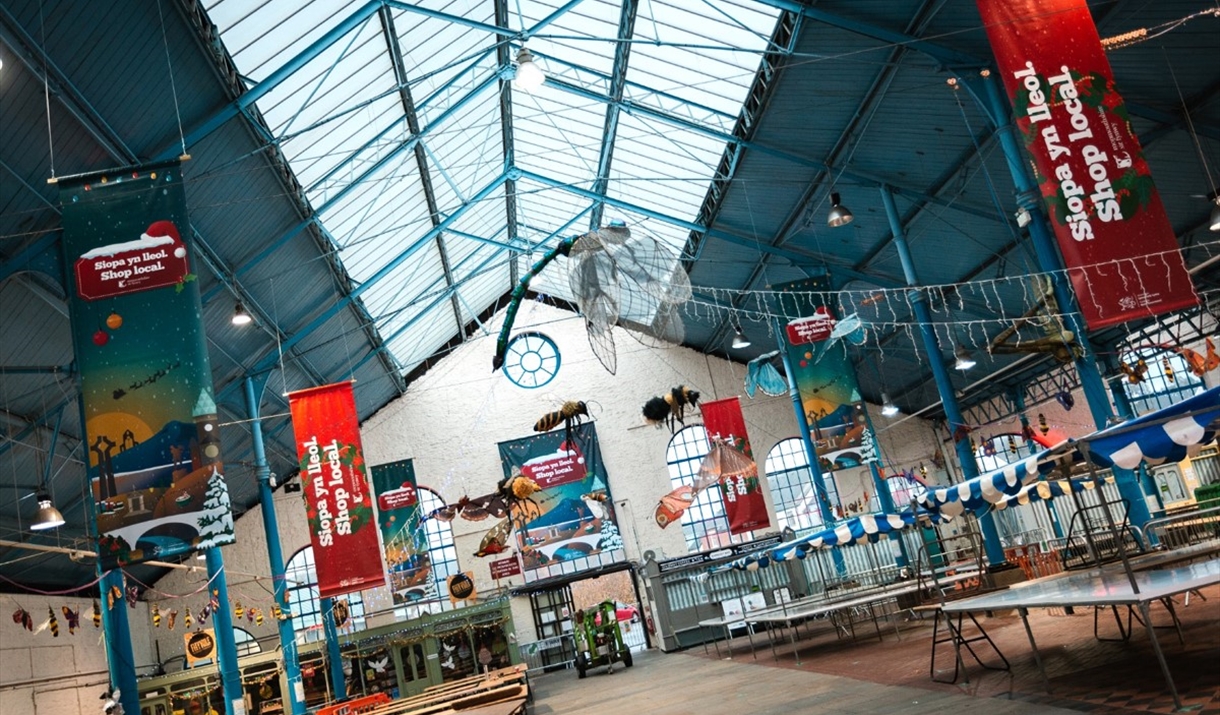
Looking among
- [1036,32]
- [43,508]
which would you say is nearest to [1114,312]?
[1036,32]

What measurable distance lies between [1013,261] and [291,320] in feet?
46.3

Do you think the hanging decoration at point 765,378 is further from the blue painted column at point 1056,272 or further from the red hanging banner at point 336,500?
the red hanging banner at point 336,500

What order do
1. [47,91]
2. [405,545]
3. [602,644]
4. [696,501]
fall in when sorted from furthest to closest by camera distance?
[696,501] < [405,545] < [602,644] < [47,91]

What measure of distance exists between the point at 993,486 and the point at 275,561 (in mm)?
15321

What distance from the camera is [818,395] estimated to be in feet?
60.6

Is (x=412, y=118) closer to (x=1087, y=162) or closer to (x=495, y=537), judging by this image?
(x=495, y=537)

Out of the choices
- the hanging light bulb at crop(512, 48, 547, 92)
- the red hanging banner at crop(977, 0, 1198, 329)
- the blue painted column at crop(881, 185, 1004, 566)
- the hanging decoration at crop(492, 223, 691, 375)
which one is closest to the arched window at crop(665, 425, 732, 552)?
the blue painted column at crop(881, 185, 1004, 566)

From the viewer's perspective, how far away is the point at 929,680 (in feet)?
27.9

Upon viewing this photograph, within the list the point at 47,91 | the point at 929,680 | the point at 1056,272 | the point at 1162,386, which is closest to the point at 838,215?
the point at 1056,272

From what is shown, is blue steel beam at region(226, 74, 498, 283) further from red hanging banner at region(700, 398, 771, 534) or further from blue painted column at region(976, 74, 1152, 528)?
blue painted column at region(976, 74, 1152, 528)

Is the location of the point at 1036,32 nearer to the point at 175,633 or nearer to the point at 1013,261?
the point at 1013,261

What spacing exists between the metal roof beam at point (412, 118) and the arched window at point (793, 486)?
1087 cm

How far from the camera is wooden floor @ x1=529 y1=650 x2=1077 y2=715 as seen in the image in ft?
23.6

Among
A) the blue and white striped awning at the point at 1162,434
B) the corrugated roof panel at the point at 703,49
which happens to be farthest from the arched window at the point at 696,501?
the blue and white striped awning at the point at 1162,434
